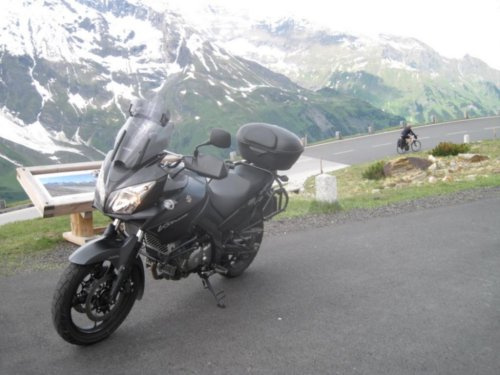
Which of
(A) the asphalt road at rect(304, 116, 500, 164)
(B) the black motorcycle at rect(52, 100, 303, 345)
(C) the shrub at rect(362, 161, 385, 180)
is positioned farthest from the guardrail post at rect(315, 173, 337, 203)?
(A) the asphalt road at rect(304, 116, 500, 164)

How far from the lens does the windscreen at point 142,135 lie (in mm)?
4270

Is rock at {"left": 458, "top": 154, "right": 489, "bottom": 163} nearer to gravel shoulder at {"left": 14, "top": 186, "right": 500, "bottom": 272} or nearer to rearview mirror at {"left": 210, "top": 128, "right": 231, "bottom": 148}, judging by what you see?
gravel shoulder at {"left": 14, "top": 186, "right": 500, "bottom": 272}

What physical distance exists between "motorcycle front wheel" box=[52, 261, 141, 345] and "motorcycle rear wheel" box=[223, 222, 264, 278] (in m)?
1.44

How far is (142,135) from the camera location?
Answer: 4363 mm

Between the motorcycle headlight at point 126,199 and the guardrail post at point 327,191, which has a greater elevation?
the motorcycle headlight at point 126,199

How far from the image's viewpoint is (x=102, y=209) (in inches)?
167

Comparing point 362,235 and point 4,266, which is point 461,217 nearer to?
point 362,235

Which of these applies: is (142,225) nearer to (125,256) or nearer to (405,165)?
(125,256)

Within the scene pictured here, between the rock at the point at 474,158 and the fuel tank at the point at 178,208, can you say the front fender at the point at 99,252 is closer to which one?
the fuel tank at the point at 178,208

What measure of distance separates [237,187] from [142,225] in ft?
4.84

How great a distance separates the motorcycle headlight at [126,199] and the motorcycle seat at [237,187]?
1092mm

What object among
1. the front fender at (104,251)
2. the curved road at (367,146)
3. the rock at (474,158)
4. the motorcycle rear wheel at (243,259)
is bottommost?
the curved road at (367,146)

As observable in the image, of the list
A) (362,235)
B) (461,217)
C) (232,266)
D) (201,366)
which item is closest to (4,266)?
(232,266)

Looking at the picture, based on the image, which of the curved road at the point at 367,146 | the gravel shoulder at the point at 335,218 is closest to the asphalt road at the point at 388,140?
the curved road at the point at 367,146
